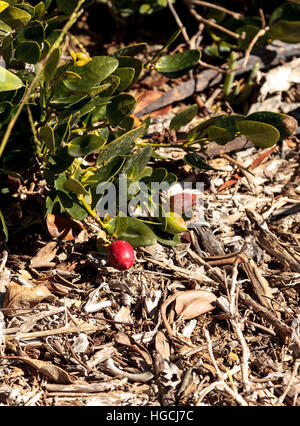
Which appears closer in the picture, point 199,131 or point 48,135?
point 48,135

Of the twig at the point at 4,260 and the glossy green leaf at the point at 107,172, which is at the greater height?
the glossy green leaf at the point at 107,172

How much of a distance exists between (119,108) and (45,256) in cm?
59

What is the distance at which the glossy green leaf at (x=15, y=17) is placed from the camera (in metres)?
1.57

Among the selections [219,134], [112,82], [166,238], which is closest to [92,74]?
[112,82]

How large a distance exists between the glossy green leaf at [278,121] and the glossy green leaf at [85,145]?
60cm

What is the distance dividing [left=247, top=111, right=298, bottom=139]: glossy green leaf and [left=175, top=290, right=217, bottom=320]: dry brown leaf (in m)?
0.63

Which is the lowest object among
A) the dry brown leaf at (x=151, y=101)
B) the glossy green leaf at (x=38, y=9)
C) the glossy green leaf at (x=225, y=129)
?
the dry brown leaf at (x=151, y=101)

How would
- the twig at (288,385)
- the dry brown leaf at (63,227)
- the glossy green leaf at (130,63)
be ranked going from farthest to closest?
the dry brown leaf at (63,227) < the glossy green leaf at (130,63) < the twig at (288,385)

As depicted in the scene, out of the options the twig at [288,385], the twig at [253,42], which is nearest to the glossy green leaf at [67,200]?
the twig at [288,385]

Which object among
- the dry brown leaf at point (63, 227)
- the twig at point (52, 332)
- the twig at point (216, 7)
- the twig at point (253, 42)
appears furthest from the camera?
the twig at point (216, 7)

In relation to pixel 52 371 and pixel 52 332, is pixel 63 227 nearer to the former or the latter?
pixel 52 332

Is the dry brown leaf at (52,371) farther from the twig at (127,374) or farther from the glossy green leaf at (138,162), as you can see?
the glossy green leaf at (138,162)

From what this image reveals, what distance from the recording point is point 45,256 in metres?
1.88

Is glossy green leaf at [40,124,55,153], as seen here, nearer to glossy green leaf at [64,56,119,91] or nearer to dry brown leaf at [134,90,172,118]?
glossy green leaf at [64,56,119,91]
